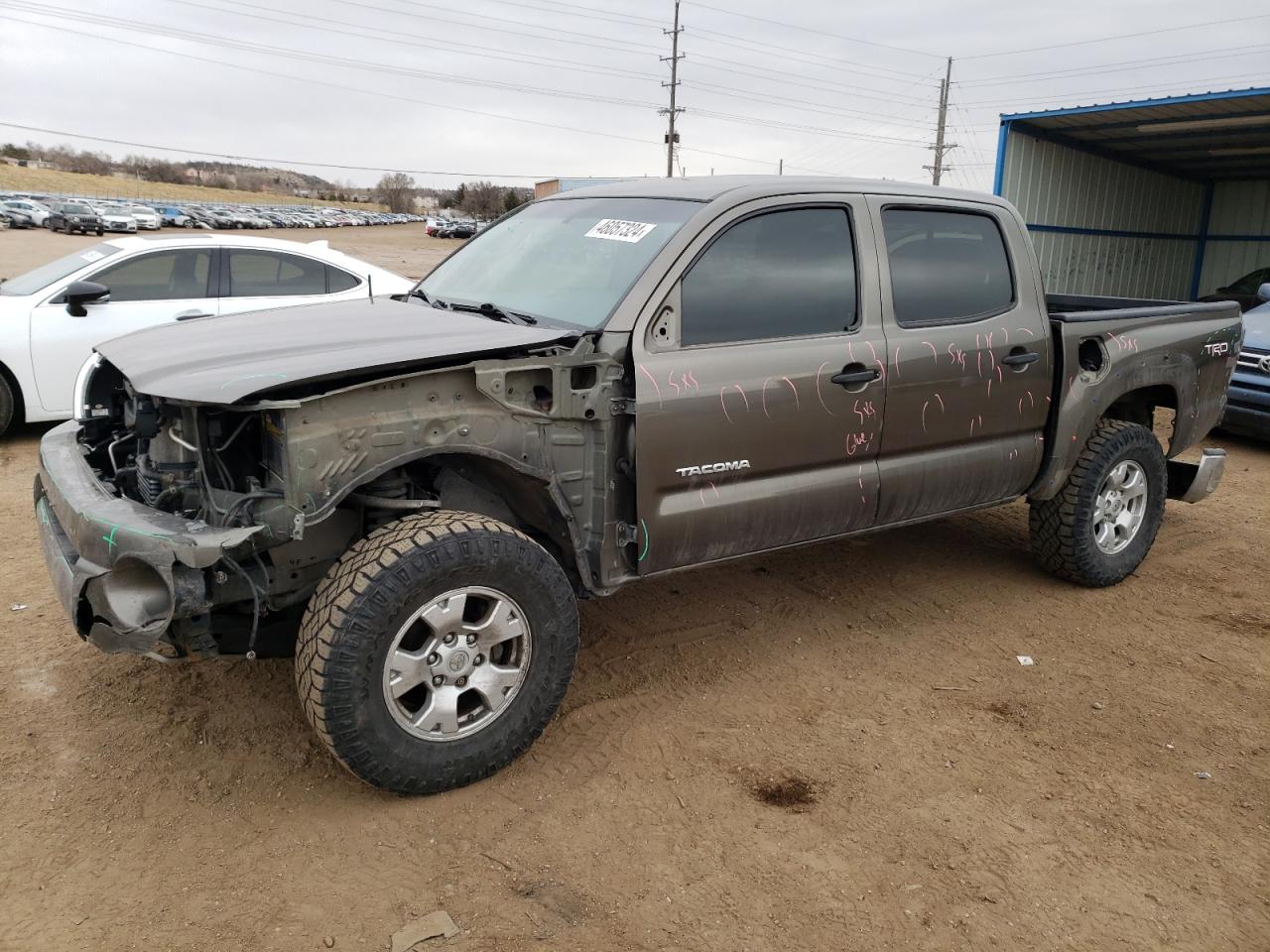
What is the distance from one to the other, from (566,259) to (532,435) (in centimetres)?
96

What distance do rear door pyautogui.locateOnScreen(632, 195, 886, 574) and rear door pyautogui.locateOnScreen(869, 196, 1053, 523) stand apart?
14cm

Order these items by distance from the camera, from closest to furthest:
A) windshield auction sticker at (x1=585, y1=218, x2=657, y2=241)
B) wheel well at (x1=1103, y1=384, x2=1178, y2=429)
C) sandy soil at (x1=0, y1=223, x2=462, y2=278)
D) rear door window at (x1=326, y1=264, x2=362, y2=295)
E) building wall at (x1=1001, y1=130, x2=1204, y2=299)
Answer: windshield auction sticker at (x1=585, y1=218, x2=657, y2=241) < wheel well at (x1=1103, y1=384, x2=1178, y2=429) < rear door window at (x1=326, y1=264, x2=362, y2=295) < building wall at (x1=1001, y1=130, x2=1204, y2=299) < sandy soil at (x1=0, y1=223, x2=462, y2=278)

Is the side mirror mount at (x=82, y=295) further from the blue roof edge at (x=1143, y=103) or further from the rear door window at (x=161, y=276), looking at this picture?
the blue roof edge at (x=1143, y=103)

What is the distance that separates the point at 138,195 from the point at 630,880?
311 ft

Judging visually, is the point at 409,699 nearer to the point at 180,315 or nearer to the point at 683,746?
the point at 683,746

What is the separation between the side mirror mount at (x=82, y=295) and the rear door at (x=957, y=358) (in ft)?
17.2

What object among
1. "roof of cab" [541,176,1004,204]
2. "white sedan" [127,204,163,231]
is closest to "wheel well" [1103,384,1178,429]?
"roof of cab" [541,176,1004,204]

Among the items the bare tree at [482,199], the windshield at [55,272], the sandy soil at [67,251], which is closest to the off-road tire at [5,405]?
the windshield at [55,272]

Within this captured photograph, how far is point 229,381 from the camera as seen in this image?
2838 millimetres

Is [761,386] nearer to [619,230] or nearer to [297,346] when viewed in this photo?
[619,230]

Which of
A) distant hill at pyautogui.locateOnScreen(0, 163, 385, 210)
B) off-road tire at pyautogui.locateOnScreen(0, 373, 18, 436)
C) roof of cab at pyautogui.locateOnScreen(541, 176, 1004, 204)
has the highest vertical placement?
distant hill at pyautogui.locateOnScreen(0, 163, 385, 210)

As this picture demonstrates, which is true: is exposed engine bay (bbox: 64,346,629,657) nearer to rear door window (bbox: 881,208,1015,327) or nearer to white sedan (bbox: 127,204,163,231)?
rear door window (bbox: 881,208,1015,327)

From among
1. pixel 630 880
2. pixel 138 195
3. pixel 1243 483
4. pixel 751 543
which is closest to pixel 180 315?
pixel 751 543

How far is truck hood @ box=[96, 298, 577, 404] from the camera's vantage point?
2.86 meters
